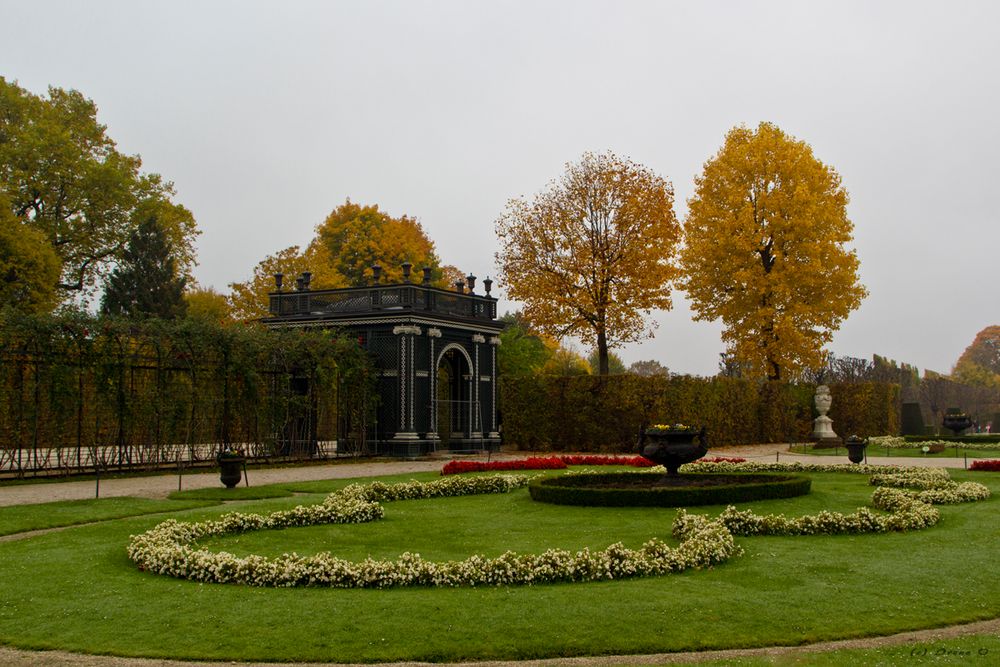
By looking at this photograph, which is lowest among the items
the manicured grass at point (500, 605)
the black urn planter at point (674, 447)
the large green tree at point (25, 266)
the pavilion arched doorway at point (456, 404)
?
the manicured grass at point (500, 605)

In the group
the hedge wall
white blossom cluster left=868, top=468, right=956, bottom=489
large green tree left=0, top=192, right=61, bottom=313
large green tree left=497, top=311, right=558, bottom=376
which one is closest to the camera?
white blossom cluster left=868, top=468, right=956, bottom=489

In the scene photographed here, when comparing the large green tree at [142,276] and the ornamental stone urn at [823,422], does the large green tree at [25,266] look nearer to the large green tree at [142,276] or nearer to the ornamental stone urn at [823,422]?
the large green tree at [142,276]

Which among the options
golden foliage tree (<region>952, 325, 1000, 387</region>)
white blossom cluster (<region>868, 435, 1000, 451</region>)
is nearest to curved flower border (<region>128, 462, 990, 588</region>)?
white blossom cluster (<region>868, 435, 1000, 451</region>)

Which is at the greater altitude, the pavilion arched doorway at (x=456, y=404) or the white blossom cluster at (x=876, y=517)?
the pavilion arched doorway at (x=456, y=404)

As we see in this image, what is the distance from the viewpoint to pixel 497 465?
23.8 meters

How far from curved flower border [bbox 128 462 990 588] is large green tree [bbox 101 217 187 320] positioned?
37.8m

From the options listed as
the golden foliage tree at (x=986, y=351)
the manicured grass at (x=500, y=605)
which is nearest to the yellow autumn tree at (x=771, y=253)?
the manicured grass at (x=500, y=605)

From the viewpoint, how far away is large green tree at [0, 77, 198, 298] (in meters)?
42.5

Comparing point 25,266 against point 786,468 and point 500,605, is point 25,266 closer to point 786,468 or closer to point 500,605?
point 786,468

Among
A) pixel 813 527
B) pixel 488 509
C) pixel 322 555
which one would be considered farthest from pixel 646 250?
pixel 322 555

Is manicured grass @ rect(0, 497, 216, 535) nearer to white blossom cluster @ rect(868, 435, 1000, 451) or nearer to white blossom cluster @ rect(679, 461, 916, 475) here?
white blossom cluster @ rect(679, 461, 916, 475)

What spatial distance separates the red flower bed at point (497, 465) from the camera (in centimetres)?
2245

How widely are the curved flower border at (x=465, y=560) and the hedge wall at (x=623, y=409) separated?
66.7 feet

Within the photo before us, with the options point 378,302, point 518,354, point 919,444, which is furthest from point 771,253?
point 378,302
